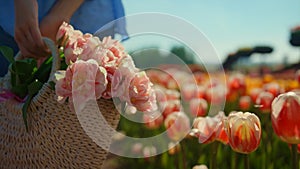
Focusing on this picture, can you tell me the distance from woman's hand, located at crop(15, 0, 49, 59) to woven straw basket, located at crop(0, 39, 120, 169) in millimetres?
173

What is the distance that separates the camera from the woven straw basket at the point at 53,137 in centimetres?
106

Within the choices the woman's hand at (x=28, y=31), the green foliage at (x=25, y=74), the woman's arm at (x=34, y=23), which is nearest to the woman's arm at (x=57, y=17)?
the woman's arm at (x=34, y=23)

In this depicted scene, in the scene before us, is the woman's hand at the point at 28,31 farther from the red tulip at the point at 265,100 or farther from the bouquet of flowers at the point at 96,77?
the red tulip at the point at 265,100

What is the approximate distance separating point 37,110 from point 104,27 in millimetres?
582

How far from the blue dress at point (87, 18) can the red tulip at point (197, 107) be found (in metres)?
0.28

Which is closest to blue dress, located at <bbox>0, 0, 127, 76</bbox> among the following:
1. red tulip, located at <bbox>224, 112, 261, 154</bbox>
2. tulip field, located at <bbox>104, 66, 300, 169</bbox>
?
tulip field, located at <bbox>104, 66, 300, 169</bbox>

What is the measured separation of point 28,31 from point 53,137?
1.19 ft

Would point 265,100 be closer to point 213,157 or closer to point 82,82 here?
point 213,157

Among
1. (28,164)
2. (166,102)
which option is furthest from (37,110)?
(166,102)

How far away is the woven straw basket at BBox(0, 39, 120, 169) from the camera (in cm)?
106

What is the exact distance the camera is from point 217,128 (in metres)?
0.96

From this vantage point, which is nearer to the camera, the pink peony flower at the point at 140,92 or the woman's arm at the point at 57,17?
the pink peony flower at the point at 140,92

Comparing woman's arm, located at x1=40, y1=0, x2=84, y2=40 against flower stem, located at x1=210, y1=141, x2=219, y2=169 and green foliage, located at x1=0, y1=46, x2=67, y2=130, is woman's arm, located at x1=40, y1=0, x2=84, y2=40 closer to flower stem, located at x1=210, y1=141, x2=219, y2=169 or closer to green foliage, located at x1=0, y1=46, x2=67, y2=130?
green foliage, located at x1=0, y1=46, x2=67, y2=130

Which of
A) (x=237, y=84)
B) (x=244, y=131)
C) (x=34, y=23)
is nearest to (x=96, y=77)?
(x=244, y=131)
